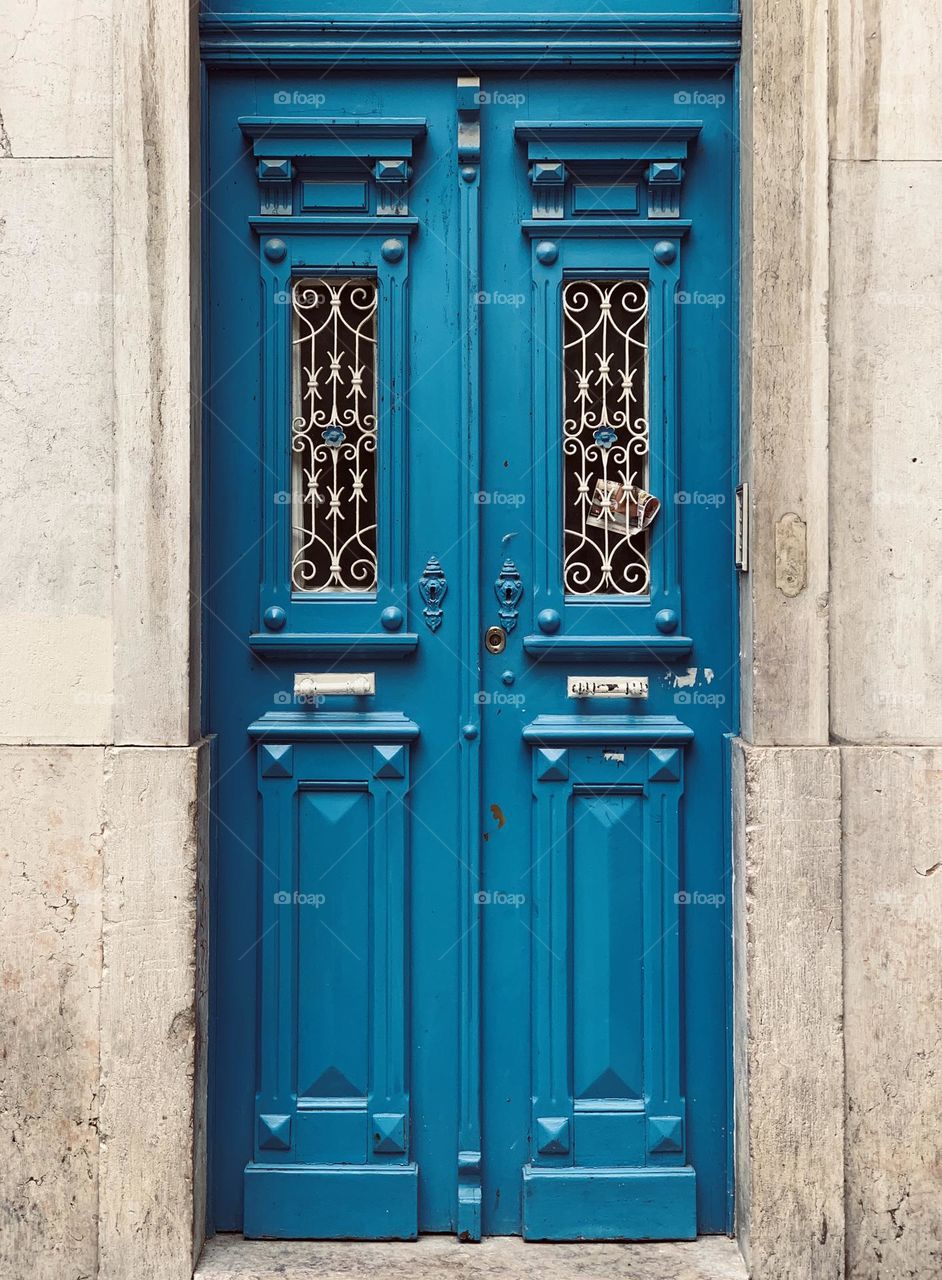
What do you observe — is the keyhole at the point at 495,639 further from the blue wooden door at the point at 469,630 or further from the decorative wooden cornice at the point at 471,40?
the decorative wooden cornice at the point at 471,40

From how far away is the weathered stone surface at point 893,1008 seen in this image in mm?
3588

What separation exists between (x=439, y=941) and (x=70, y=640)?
4.66 ft

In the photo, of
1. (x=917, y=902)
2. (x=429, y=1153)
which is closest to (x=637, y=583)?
(x=917, y=902)

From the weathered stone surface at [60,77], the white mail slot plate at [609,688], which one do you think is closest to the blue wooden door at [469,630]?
the white mail slot plate at [609,688]

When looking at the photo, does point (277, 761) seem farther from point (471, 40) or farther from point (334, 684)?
point (471, 40)

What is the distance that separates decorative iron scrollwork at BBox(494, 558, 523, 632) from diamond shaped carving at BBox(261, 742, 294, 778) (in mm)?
766

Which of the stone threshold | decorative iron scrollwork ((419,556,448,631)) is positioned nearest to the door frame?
the stone threshold

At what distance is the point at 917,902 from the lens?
3.62m

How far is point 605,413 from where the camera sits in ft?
12.7

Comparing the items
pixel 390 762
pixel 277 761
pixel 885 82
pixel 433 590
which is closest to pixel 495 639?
pixel 433 590

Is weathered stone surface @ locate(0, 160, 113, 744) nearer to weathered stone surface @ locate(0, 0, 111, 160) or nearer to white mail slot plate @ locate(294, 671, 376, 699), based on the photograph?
weathered stone surface @ locate(0, 0, 111, 160)

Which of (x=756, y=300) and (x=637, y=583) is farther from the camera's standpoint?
(x=637, y=583)

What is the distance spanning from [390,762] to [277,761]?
34 cm

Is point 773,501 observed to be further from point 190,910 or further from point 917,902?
point 190,910
